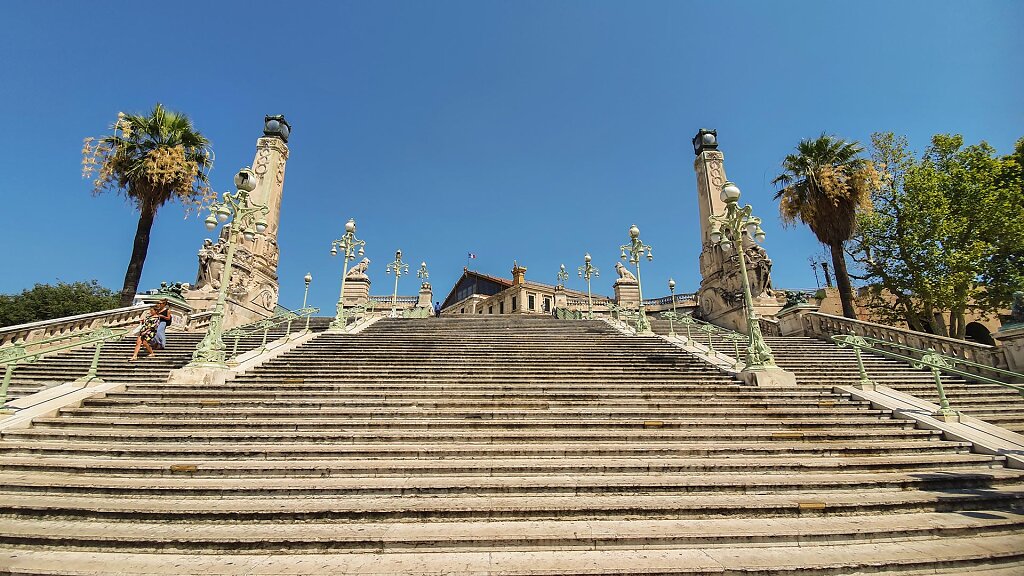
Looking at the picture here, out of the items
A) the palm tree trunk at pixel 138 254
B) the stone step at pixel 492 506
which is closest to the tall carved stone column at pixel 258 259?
the palm tree trunk at pixel 138 254

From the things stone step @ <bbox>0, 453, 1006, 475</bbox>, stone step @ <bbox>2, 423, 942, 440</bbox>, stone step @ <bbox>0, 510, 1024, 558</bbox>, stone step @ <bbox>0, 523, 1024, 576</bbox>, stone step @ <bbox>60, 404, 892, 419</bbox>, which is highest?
stone step @ <bbox>60, 404, 892, 419</bbox>

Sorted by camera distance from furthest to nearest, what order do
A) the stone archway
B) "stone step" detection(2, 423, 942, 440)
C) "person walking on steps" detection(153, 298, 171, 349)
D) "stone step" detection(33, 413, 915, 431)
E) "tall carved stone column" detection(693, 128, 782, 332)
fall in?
the stone archway, "tall carved stone column" detection(693, 128, 782, 332), "person walking on steps" detection(153, 298, 171, 349), "stone step" detection(33, 413, 915, 431), "stone step" detection(2, 423, 942, 440)

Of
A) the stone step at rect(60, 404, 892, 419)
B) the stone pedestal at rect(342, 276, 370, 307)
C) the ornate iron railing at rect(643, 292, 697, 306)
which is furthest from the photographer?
the ornate iron railing at rect(643, 292, 697, 306)

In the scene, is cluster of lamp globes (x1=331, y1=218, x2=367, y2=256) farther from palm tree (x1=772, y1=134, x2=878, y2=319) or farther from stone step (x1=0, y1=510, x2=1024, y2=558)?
palm tree (x1=772, y1=134, x2=878, y2=319)

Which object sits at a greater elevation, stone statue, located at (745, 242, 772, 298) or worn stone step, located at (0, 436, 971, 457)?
stone statue, located at (745, 242, 772, 298)

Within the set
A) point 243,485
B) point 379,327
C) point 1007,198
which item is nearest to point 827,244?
point 1007,198

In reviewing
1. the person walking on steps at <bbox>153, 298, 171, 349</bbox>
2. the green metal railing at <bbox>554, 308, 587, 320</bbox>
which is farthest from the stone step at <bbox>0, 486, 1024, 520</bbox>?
the green metal railing at <bbox>554, 308, 587, 320</bbox>

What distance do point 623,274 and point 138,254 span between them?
26.0 m

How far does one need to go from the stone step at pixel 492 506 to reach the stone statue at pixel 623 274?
2339 centimetres

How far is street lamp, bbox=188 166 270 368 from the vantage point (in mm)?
8453

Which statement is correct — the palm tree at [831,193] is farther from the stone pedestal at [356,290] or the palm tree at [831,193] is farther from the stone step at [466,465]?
the stone pedestal at [356,290]

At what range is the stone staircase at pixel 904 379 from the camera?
25.9 ft

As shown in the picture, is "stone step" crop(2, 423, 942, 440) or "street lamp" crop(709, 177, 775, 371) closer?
"stone step" crop(2, 423, 942, 440)

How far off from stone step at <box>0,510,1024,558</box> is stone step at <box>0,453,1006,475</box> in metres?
0.95
